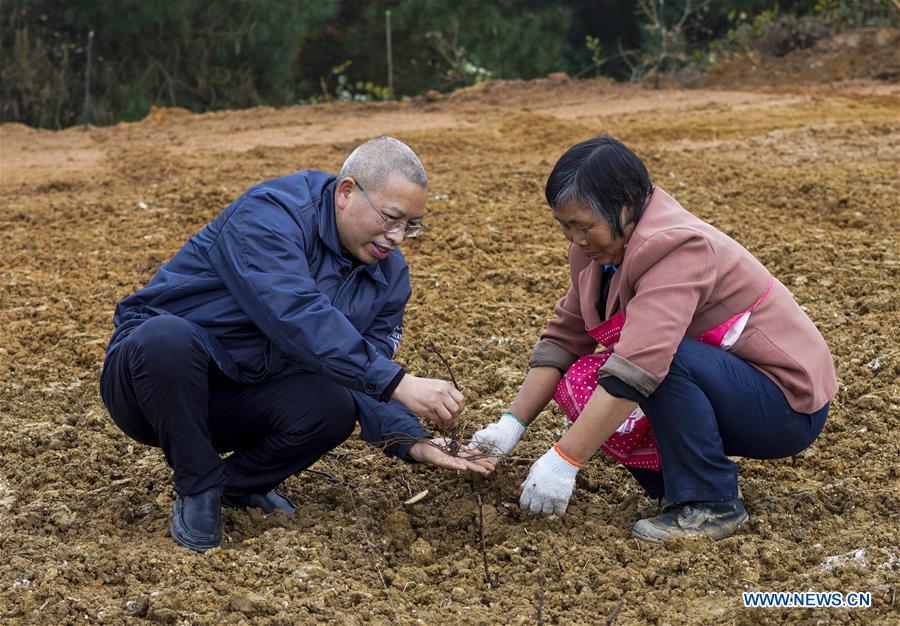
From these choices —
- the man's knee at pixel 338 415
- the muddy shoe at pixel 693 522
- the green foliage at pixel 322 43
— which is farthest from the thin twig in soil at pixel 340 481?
the green foliage at pixel 322 43

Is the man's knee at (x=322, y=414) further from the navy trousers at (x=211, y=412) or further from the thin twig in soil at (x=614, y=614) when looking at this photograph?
the thin twig in soil at (x=614, y=614)

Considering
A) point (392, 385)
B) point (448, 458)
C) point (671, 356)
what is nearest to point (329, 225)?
point (392, 385)

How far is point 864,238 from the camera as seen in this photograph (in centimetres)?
571

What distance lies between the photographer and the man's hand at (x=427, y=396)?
2.96 metres

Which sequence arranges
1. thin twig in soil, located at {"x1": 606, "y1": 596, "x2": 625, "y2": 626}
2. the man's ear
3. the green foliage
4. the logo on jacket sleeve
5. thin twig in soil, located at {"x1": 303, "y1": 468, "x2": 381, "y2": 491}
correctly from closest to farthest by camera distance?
thin twig in soil, located at {"x1": 606, "y1": 596, "x2": 625, "y2": 626}
the man's ear
the logo on jacket sleeve
thin twig in soil, located at {"x1": 303, "y1": 468, "x2": 381, "y2": 491}
the green foliage

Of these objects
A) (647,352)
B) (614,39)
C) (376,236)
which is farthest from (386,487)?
(614,39)

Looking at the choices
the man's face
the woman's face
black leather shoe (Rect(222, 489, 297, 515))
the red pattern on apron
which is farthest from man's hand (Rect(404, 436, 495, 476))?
the woman's face

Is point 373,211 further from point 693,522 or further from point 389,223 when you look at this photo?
point 693,522

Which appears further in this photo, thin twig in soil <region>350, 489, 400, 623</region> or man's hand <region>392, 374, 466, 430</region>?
man's hand <region>392, 374, 466, 430</region>

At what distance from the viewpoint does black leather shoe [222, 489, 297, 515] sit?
11.0ft

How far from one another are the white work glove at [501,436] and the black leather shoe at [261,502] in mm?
613

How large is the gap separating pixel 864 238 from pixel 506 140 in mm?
3357

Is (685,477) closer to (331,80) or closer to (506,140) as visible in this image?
(506,140)

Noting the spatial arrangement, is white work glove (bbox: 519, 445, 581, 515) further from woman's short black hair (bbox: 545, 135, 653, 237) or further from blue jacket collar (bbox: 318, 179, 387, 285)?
blue jacket collar (bbox: 318, 179, 387, 285)
